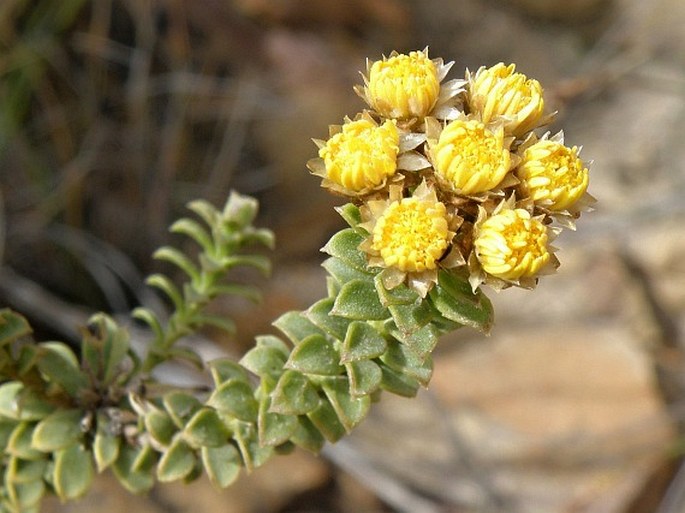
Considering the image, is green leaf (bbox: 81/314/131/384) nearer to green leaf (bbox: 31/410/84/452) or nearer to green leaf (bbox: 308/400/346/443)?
green leaf (bbox: 31/410/84/452)

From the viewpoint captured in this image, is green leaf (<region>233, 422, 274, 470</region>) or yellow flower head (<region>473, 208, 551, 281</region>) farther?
green leaf (<region>233, 422, 274, 470</region>)

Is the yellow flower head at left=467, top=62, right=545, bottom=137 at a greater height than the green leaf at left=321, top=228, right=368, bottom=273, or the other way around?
the yellow flower head at left=467, top=62, right=545, bottom=137

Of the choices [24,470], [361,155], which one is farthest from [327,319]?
[24,470]

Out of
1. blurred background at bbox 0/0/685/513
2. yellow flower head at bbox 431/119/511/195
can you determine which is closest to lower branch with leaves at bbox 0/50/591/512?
yellow flower head at bbox 431/119/511/195

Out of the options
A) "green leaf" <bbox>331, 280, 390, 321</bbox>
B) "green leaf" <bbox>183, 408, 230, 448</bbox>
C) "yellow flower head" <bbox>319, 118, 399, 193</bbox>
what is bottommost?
"green leaf" <bbox>183, 408, 230, 448</bbox>

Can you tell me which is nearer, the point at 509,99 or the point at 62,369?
the point at 509,99

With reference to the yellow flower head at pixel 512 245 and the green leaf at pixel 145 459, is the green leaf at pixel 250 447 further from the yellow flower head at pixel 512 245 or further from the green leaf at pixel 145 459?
the yellow flower head at pixel 512 245

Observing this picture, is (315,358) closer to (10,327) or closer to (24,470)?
(10,327)

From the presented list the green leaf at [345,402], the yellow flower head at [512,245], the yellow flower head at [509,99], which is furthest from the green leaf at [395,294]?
the yellow flower head at [509,99]
